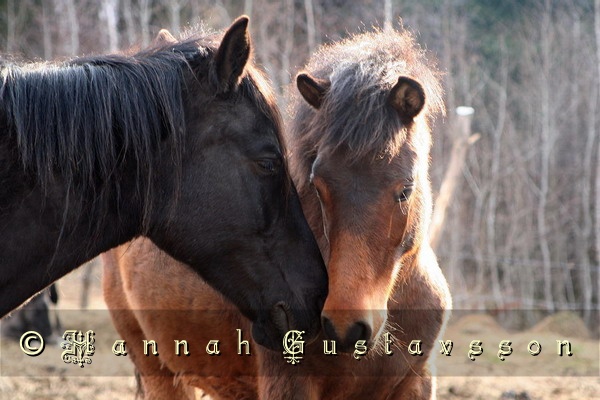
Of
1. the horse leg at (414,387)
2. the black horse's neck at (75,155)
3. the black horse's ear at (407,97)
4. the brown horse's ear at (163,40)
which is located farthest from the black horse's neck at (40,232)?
the horse leg at (414,387)

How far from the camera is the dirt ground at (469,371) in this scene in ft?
24.0

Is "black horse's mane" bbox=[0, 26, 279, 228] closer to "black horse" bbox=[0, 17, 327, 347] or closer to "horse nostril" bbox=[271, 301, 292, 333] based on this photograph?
"black horse" bbox=[0, 17, 327, 347]

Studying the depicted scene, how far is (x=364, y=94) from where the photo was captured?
133 inches

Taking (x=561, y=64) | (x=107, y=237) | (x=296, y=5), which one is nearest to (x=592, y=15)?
(x=561, y=64)

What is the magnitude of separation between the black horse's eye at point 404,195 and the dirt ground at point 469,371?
9.73ft

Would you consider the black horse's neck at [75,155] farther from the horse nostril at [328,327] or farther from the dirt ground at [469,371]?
the dirt ground at [469,371]

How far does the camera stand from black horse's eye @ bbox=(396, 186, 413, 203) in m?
3.24

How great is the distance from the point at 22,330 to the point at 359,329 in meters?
9.51

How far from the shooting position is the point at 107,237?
317cm

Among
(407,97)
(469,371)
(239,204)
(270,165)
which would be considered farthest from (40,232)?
(469,371)

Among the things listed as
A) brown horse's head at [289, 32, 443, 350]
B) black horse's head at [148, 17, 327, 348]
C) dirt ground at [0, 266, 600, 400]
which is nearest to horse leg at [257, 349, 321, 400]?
black horse's head at [148, 17, 327, 348]

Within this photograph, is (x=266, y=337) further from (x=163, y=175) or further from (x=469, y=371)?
(x=469, y=371)

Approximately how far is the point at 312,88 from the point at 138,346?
2794mm

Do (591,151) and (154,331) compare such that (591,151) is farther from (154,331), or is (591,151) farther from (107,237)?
(107,237)
